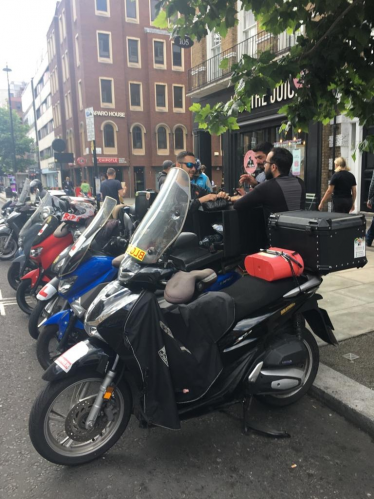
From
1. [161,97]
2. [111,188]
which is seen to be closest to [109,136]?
[161,97]

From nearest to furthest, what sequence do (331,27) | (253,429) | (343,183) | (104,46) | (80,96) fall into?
(253,429) < (331,27) < (343,183) < (104,46) < (80,96)

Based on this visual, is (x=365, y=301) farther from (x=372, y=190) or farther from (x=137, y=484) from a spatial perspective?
(x=137, y=484)

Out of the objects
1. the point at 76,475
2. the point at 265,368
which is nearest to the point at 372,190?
the point at 265,368

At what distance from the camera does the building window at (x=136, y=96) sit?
3778 centimetres

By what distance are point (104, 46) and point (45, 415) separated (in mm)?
39260

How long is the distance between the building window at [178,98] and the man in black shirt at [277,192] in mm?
38065

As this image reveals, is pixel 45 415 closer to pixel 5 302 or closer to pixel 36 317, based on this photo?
pixel 36 317

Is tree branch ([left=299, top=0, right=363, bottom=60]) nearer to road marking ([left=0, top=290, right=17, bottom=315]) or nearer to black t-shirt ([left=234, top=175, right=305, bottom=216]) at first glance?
black t-shirt ([left=234, top=175, right=305, bottom=216])

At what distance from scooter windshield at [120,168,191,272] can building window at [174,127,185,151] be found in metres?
38.5

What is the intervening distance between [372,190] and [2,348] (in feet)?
22.0

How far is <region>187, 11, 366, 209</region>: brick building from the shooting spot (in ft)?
36.1

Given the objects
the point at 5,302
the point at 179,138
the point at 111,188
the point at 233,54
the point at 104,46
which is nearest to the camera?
the point at 5,302

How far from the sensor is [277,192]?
3.72 meters

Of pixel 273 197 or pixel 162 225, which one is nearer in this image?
pixel 162 225
